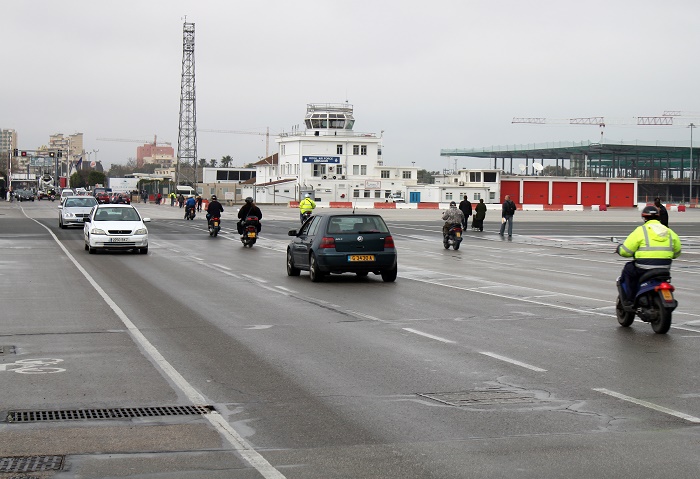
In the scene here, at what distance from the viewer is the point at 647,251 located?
13039 mm

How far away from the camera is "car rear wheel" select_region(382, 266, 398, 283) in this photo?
21344 mm

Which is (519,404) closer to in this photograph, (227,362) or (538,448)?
(538,448)

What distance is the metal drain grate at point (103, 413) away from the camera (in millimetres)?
7887

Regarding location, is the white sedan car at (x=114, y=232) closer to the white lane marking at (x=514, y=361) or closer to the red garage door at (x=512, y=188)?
the white lane marking at (x=514, y=361)

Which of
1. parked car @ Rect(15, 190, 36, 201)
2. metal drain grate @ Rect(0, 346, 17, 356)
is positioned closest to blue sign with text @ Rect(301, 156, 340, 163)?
parked car @ Rect(15, 190, 36, 201)

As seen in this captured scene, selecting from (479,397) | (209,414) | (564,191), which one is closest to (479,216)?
(479,397)

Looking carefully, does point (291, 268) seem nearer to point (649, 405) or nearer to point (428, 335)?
point (428, 335)

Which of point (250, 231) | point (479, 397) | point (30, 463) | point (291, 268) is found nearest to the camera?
point (30, 463)

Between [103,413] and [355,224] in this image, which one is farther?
[355,224]

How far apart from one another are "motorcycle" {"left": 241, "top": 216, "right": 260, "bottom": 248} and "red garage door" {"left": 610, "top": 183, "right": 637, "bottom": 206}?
288ft

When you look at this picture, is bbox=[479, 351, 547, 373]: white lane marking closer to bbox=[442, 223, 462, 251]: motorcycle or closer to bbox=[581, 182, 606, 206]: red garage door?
bbox=[442, 223, 462, 251]: motorcycle

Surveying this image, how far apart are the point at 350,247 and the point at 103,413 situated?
42.9 feet

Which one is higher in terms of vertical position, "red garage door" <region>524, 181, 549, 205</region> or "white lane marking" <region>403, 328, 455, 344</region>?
"red garage door" <region>524, 181, 549, 205</region>

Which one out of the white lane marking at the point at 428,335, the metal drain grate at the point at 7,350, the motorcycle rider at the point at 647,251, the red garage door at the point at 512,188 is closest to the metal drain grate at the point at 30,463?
the metal drain grate at the point at 7,350
